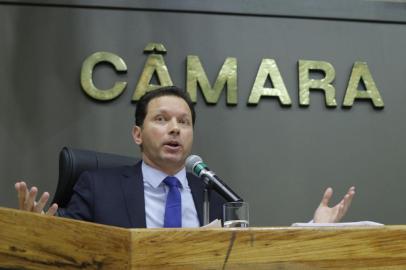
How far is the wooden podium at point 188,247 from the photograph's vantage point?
859 millimetres

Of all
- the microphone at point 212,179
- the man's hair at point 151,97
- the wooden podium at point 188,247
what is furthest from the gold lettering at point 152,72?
the wooden podium at point 188,247

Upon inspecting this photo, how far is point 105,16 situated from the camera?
3.36 m

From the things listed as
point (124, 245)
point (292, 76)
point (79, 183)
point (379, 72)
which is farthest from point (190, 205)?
point (379, 72)

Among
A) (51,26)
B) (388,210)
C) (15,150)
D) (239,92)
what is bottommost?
(388,210)

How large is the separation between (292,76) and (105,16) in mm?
1129

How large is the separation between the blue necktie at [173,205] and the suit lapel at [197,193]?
0.24 ft

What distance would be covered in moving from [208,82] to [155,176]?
1247 mm

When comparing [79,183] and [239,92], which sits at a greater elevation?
[239,92]

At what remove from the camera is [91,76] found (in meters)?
3.25

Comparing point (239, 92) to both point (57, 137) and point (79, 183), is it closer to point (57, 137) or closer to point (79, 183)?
point (57, 137)

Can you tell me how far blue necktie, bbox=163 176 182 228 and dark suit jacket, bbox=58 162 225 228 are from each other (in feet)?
0.28

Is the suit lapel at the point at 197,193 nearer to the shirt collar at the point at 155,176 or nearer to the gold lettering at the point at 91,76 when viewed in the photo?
the shirt collar at the point at 155,176

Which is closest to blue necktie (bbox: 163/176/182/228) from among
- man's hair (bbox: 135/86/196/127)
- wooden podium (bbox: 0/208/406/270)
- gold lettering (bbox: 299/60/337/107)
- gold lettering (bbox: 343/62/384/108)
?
man's hair (bbox: 135/86/196/127)

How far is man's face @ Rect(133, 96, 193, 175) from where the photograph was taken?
221cm
